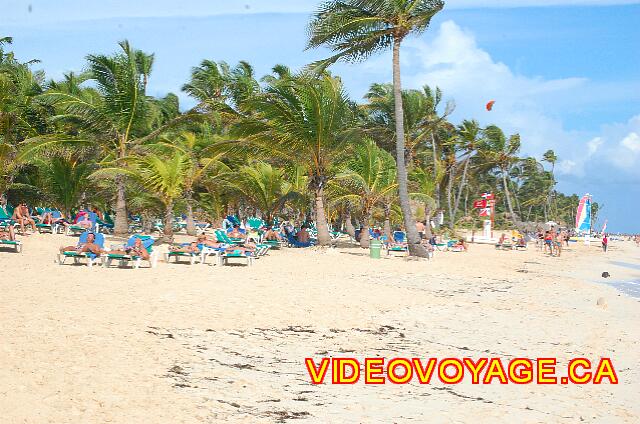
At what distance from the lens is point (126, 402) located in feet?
14.5

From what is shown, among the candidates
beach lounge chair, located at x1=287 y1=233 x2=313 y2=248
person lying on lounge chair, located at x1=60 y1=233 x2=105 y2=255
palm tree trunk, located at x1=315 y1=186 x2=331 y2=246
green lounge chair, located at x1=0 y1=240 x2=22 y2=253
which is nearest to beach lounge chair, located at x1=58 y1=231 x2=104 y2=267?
person lying on lounge chair, located at x1=60 y1=233 x2=105 y2=255

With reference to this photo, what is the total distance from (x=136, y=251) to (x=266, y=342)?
22.0ft

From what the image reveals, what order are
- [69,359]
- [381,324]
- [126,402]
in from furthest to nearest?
1. [381,324]
2. [69,359]
3. [126,402]

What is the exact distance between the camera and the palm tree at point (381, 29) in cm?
1911

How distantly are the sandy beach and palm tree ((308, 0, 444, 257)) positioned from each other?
6.40 meters

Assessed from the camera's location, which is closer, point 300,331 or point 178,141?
point 300,331

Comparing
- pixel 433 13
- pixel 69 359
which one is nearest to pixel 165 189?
pixel 433 13

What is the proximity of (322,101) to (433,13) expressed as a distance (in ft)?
14.8

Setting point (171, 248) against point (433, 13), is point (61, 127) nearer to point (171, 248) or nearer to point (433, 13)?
point (171, 248)

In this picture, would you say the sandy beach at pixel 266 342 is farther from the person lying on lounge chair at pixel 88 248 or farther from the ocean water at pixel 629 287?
the ocean water at pixel 629 287

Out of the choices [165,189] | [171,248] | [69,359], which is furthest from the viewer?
[165,189]

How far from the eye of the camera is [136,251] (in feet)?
41.9

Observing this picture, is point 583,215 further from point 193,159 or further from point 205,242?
point 205,242

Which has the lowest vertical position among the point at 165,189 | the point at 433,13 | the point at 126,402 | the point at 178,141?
the point at 126,402
